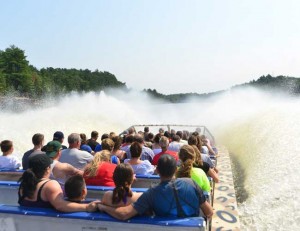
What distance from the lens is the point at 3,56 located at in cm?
8912

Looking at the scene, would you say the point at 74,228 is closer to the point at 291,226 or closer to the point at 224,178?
the point at 291,226

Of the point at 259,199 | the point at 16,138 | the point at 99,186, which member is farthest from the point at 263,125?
the point at 99,186

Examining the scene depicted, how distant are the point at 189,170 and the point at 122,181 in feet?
4.38

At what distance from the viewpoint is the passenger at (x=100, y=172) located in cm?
491

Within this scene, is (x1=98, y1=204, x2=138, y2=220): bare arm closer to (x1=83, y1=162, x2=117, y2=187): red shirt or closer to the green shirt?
(x1=83, y1=162, x2=117, y2=187): red shirt

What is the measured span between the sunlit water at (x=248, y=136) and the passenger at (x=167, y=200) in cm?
423

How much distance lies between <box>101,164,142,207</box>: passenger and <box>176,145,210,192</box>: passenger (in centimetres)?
115

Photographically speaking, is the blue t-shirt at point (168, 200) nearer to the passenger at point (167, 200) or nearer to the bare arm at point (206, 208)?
the passenger at point (167, 200)

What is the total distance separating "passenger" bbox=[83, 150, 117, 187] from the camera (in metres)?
4.91

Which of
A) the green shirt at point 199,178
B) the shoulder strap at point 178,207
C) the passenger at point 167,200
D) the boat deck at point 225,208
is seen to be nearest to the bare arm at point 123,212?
the passenger at point 167,200

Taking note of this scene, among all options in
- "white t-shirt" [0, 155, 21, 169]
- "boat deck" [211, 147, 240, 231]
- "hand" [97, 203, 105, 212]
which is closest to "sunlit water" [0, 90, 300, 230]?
"boat deck" [211, 147, 240, 231]

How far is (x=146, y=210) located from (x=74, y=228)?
2.62ft

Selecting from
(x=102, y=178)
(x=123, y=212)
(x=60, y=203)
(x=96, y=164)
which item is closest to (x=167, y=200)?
(x=123, y=212)

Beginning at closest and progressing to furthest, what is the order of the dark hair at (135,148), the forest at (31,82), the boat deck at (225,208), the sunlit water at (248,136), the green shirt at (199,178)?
the green shirt at (199,178) → the dark hair at (135,148) → the boat deck at (225,208) → the sunlit water at (248,136) → the forest at (31,82)
